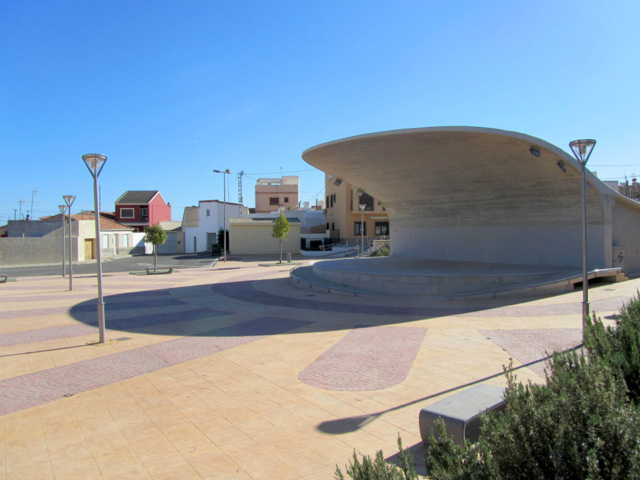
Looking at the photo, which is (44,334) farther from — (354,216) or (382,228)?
(382,228)

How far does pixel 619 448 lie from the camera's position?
7.98ft

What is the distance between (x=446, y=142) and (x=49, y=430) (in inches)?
546

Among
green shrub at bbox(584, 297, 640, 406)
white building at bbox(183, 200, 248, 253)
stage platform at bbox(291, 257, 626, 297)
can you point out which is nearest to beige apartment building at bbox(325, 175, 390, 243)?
white building at bbox(183, 200, 248, 253)

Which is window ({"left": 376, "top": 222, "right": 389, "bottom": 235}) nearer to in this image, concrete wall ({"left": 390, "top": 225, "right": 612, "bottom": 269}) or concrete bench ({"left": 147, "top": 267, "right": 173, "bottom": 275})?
concrete wall ({"left": 390, "top": 225, "right": 612, "bottom": 269})

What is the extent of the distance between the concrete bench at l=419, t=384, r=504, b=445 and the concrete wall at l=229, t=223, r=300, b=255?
129ft

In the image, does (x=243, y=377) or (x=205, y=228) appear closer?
(x=243, y=377)

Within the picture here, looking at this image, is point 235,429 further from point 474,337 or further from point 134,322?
point 134,322

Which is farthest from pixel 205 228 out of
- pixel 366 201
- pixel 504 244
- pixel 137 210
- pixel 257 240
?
pixel 504 244

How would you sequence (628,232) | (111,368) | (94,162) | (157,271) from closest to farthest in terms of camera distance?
(111,368) < (94,162) < (628,232) < (157,271)

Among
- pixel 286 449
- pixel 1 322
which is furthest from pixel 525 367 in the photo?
pixel 1 322

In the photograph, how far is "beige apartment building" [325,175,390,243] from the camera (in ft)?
154

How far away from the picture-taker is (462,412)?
14.2 feet

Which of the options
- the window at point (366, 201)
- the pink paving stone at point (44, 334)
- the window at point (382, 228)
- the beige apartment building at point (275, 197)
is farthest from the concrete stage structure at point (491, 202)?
the beige apartment building at point (275, 197)

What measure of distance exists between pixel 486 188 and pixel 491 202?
1.01m
